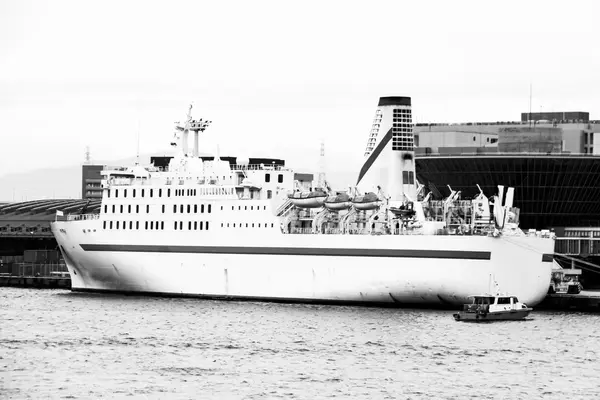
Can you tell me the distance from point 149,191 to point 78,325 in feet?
58.9

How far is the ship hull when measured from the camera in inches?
2697

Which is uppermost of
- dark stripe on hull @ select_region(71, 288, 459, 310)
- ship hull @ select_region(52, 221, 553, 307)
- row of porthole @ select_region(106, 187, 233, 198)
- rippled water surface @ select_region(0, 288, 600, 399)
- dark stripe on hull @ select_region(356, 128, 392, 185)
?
dark stripe on hull @ select_region(356, 128, 392, 185)

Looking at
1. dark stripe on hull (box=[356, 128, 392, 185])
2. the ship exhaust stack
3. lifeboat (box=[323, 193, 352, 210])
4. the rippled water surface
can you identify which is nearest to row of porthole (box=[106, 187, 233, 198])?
lifeboat (box=[323, 193, 352, 210])

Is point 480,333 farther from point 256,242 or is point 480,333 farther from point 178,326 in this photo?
point 256,242

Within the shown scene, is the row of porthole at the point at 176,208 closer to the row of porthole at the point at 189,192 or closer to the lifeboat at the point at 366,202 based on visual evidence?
the row of porthole at the point at 189,192

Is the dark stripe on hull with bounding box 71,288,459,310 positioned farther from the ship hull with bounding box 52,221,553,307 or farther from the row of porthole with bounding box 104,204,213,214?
the row of porthole with bounding box 104,204,213,214

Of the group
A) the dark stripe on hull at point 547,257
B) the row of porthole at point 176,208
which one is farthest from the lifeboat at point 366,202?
the dark stripe on hull at point 547,257

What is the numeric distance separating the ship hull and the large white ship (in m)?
0.05

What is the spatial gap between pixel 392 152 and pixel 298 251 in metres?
7.97

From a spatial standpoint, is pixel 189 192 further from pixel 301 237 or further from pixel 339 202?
pixel 339 202

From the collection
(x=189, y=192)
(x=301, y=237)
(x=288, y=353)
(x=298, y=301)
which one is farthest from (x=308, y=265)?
(x=288, y=353)

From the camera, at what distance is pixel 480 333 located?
198 feet

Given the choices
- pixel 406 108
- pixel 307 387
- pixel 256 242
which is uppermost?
pixel 406 108

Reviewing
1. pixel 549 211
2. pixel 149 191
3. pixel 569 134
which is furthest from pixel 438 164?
pixel 149 191
